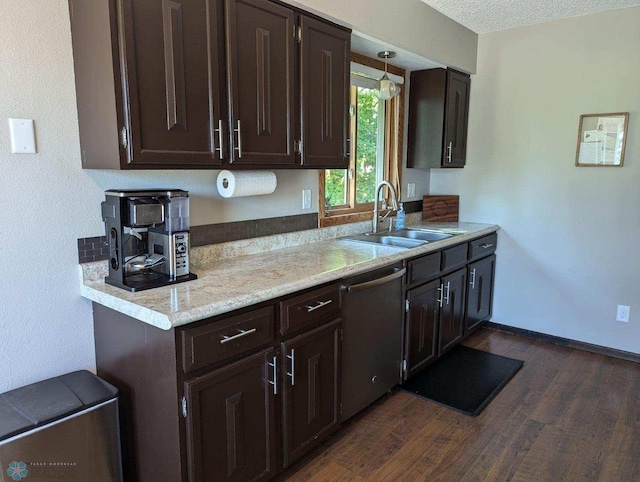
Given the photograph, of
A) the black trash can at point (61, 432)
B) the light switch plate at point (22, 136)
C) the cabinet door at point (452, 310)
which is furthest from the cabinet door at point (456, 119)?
the black trash can at point (61, 432)

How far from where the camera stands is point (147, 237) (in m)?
1.85

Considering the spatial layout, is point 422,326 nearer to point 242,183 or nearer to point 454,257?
point 454,257

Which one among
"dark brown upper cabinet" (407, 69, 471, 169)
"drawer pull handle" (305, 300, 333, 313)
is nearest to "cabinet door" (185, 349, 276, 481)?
"drawer pull handle" (305, 300, 333, 313)

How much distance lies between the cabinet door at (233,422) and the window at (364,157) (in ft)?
4.41

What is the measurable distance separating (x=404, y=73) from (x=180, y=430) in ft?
9.64

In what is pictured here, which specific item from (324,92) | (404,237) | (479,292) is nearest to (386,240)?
(404,237)

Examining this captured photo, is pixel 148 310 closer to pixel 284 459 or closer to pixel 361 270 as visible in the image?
pixel 284 459

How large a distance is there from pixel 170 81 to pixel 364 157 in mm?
1922

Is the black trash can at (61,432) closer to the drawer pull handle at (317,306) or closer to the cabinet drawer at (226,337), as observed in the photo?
the cabinet drawer at (226,337)

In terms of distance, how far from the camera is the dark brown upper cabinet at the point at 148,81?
146 centimetres

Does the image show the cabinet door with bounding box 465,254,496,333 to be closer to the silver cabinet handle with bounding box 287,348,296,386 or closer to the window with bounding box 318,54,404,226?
the window with bounding box 318,54,404,226

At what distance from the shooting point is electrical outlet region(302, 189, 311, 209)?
2.69m

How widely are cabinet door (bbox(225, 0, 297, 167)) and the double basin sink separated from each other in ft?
3.56

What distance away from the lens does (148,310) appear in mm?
1435
